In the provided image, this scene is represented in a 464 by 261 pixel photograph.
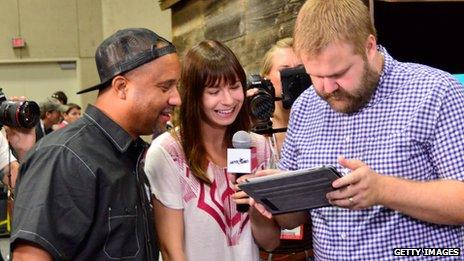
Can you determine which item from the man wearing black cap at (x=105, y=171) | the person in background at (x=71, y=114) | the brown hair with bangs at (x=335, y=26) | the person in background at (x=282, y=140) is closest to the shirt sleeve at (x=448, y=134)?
the brown hair with bangs at (x=335, y=26)

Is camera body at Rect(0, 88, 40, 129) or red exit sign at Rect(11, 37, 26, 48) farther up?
red exit sign at Rect(11, 37, 26, 48)

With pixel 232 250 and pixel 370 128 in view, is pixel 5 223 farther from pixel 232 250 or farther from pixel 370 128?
pixel 370 128

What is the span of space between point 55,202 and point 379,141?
2.80 ft

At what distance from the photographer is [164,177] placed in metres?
1.91

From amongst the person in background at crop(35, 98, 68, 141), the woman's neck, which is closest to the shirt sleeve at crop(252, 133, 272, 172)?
the woman's neck

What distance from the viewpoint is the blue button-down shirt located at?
4.80 feet

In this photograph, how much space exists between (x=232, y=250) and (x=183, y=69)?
637 mm

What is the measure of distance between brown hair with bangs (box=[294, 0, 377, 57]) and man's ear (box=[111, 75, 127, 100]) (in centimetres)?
51

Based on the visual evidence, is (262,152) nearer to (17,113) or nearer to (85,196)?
(85,196)

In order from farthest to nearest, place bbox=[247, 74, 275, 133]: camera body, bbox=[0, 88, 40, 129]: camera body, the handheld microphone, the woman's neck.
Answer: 1. bbox=[247, 74, 275, 133]: camera body
2. bbox=[0, 88, 40, 129]: camera body
3. the woman's neck
4. the handheld microphone

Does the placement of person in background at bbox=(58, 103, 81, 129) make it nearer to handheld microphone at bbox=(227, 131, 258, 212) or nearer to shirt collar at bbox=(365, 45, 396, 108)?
handheld microphone at bbox=(227, 131, 258, 212)

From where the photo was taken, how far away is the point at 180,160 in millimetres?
1949

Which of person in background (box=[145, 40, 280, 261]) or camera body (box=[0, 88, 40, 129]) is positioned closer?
person in background (box=[145, 40, 280, 261])

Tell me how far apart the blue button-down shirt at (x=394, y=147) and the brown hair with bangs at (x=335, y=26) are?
15 centimetres
